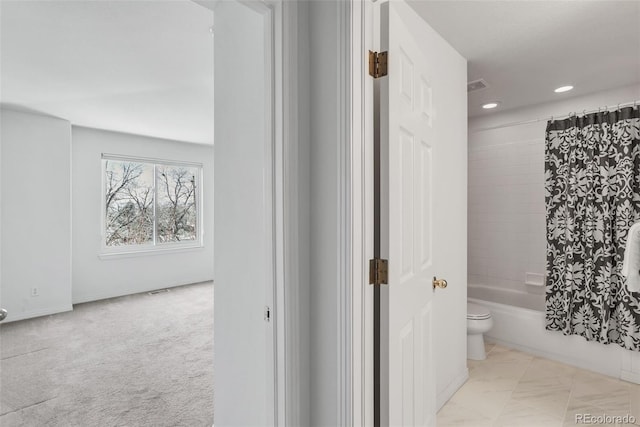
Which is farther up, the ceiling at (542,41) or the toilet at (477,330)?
the ceiling at (542,41)

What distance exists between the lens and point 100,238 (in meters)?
5.45

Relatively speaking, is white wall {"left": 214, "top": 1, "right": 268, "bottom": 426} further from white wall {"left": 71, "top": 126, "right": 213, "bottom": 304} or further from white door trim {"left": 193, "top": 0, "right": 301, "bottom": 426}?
A: white wall {"left": 71, "top": 126, "right": 213, "bottom": 304}

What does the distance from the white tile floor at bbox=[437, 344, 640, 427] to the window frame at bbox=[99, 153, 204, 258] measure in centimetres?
508

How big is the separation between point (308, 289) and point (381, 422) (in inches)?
22.6

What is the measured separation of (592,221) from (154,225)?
5.94m

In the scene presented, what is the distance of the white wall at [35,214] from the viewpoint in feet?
14.3

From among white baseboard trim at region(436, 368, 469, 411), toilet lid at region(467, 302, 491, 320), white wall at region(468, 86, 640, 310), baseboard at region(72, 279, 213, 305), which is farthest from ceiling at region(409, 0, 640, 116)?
baseboard at region(72, 279, 213, 305)

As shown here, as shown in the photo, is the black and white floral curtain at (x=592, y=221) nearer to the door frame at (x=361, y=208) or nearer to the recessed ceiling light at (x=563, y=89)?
the recessed ceiling light at (x=563, y=89)

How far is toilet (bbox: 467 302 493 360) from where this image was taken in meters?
3.06

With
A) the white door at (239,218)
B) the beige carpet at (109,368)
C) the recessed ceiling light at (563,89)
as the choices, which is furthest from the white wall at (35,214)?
the recessed ceiling light at (563,89)

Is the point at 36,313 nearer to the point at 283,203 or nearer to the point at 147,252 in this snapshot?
the point at 147,252

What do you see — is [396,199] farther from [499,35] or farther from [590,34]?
[590,34]

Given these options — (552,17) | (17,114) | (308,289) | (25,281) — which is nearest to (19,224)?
(25,281)

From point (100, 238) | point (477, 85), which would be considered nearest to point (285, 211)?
point (477, 85)
